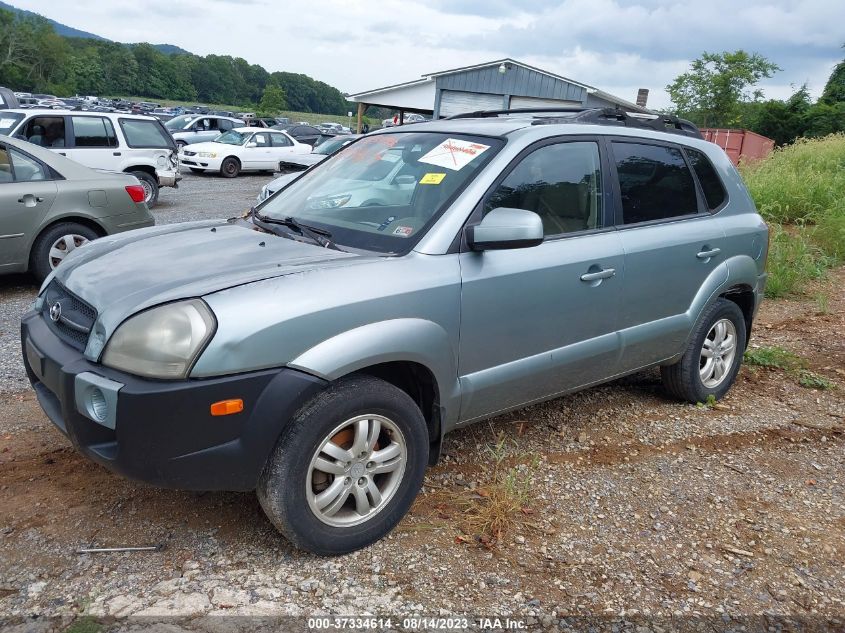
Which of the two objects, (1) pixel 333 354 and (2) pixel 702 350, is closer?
(1) pixel 333 354

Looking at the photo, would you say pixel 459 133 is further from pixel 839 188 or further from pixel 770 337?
pixel 839 188

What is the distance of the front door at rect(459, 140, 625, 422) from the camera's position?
310 centimetres

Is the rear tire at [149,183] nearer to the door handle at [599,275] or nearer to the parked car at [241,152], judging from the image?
the parked car at [241,152]

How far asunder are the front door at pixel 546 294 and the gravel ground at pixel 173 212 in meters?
3.06

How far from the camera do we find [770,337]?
6492 mm

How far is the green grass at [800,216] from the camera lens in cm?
840

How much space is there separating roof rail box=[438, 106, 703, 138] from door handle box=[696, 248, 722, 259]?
0.80m

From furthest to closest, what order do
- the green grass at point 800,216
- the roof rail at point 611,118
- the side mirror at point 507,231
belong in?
the green grass at point 800,216 → the roof rail at point 611,118 → the side mirror at point 507,231

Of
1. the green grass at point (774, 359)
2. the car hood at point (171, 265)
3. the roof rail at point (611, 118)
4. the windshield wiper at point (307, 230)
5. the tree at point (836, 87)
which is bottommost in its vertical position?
the green grass at point (774, 359)

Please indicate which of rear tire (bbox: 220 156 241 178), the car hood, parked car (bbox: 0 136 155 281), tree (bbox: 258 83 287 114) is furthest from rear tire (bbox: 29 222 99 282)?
tree (bbox: 258 83 287 114)

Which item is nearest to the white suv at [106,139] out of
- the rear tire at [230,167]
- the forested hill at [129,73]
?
the rear tire at [230,167]

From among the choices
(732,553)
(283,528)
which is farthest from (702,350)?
(283,528)

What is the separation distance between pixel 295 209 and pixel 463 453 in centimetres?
159

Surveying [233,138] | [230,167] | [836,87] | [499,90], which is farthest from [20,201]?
[836,87]
